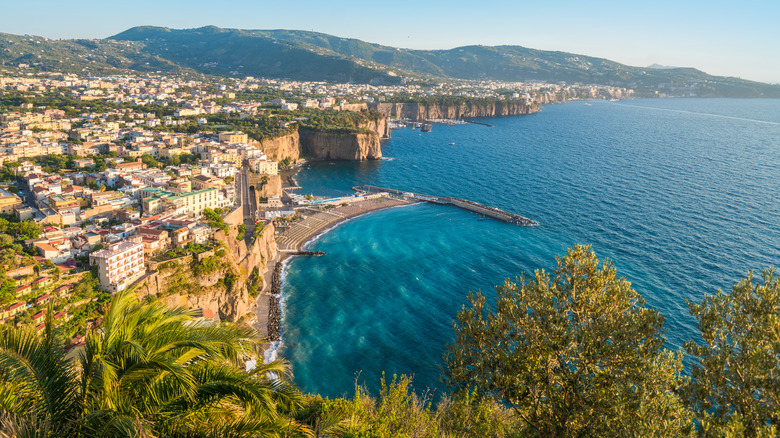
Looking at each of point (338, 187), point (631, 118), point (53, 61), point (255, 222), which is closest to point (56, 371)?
point (255, 222)

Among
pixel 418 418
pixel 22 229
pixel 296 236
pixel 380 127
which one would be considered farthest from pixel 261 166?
pixel 418 418

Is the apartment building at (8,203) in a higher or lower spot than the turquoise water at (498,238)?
higher

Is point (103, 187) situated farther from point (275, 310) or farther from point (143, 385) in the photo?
point (143, 385)

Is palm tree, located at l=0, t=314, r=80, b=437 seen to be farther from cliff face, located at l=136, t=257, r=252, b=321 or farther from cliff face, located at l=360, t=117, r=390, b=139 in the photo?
cliff face, located at l=360, t=117, r=390, b=139

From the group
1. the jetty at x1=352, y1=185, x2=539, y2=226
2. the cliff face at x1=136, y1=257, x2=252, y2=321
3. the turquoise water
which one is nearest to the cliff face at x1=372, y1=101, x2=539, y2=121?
the turquoise water

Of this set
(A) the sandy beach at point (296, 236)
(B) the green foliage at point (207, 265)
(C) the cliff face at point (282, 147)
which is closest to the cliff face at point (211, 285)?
(B) the green foliage at point (207, 265)

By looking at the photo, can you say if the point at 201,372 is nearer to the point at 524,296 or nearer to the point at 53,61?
the point at 524,296

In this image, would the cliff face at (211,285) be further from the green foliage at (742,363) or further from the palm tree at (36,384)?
the green foliage at (742,363)
